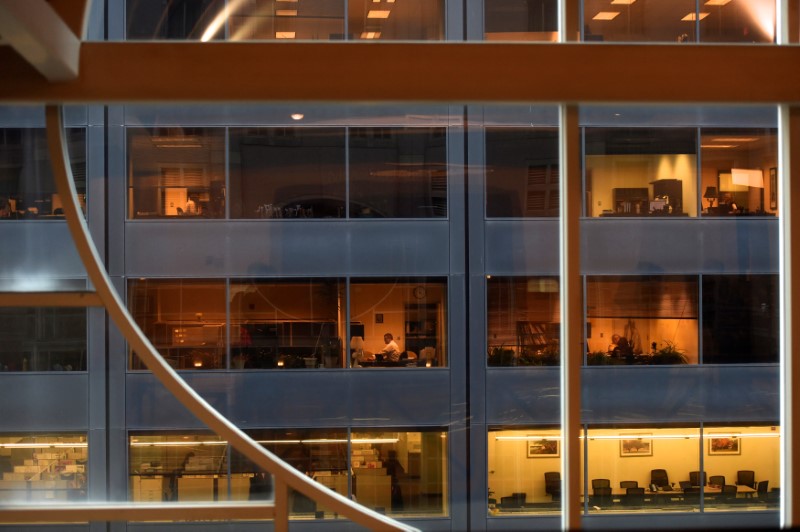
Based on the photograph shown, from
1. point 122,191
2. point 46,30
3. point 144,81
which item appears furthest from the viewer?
point 122,191

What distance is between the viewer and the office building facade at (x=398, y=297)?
264 cm

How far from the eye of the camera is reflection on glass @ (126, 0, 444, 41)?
269cm

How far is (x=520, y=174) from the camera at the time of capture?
107 inches

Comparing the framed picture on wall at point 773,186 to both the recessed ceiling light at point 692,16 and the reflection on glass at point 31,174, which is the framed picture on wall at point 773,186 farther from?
the reflection on glass at point 31,174

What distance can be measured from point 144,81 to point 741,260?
223cm

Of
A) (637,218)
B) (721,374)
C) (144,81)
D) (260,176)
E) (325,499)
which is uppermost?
(144,81)

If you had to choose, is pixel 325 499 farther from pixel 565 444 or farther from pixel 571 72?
pixel 571 72

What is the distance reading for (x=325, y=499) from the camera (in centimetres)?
246

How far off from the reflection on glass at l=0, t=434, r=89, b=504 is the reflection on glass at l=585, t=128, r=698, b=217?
6.91 feet

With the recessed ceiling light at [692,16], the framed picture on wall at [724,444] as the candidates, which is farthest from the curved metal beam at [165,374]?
the recessed ceiling light at [692,16]

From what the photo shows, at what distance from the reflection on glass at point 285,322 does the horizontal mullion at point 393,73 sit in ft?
2.22

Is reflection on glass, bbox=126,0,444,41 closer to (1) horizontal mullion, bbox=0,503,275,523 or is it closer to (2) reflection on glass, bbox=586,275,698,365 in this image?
(2) reflection on glass, bbox=586,275,698,365

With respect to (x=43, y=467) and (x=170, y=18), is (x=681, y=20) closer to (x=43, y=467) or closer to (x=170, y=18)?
(x=170, y=18)

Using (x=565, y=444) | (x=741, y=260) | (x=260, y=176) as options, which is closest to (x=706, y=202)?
(x=741, y=260)
